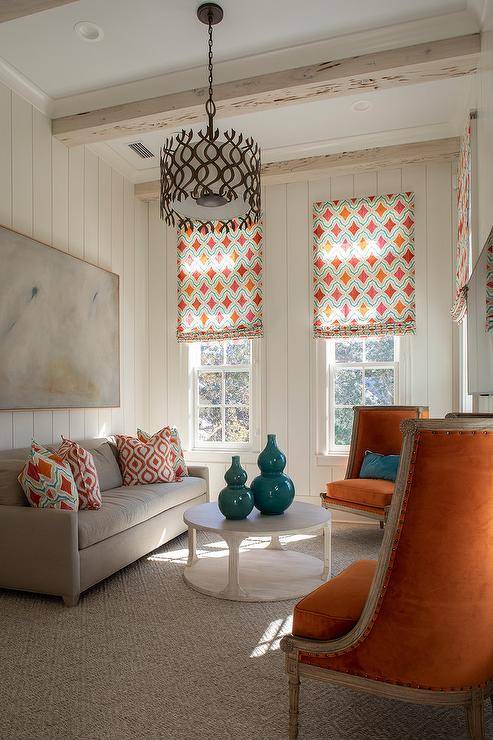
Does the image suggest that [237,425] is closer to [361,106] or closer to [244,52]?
[361,106]

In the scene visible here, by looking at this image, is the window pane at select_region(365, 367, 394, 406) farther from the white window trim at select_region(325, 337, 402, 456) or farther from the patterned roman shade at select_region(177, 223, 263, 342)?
the patterned roman shade at select_region(177, 223, 263, 342)

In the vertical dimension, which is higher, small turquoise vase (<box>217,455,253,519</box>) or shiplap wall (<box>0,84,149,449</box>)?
shiplap wall (<box>0,84,149,449</box>)

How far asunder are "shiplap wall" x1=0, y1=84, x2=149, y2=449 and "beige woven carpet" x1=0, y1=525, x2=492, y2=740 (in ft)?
4.80

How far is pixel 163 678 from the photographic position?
7.07ft

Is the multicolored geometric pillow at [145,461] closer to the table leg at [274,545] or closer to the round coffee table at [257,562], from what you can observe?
the round coffee table at [257,562]

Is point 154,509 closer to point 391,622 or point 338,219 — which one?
point 391,622

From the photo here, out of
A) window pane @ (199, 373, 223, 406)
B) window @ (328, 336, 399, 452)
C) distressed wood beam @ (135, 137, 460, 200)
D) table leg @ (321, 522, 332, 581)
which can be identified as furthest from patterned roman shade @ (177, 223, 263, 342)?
table leg @ (321, 522, 332, 581)

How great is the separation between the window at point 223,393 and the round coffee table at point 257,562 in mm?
1726

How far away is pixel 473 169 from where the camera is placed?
3514mm

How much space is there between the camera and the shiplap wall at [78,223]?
3789 mm

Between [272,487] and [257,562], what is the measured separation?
632 mm

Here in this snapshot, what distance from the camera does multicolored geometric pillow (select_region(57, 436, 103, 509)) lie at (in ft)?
10.9

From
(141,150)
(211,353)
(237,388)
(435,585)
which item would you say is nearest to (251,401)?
(237,388)

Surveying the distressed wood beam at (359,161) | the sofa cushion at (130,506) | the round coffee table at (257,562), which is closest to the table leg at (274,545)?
the round coffee table at (257,562)
